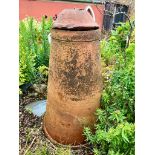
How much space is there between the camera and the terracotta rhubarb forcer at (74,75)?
2119mm

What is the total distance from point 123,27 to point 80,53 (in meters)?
0.72

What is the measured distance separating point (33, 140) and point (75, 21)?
917 millimetres

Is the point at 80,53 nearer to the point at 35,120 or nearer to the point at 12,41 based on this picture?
the point at 35,120

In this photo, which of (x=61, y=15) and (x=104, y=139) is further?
(x=61, y=15)

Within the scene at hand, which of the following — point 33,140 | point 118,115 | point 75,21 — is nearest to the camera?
point 118,115

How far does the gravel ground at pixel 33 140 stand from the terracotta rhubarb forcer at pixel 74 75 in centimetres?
9

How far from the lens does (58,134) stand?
2.34 metres

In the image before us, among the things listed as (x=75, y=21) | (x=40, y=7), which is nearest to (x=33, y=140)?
(x=75, y=21)

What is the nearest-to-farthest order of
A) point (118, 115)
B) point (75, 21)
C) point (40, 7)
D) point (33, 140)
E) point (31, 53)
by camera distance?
point (118, 115), point (75, 21), point (33, 140), point (31, 53), point (40, 7)

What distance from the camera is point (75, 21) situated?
2125 millimetres

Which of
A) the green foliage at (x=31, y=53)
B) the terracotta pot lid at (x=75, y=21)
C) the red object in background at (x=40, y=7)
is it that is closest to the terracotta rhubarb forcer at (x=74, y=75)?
the terracotta pot lid at (x=75, y=21)

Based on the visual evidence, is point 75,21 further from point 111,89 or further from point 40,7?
point 40,7

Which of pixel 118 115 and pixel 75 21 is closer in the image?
pixel 118 115
